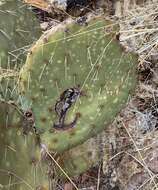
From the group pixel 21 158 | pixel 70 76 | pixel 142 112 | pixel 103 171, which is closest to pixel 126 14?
pixel 142 112

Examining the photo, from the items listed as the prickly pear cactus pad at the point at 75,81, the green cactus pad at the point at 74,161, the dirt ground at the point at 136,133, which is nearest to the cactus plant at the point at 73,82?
the prickly pear cactus pad at the point at 75,81

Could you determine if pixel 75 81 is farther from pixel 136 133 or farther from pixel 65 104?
pixel 136 133

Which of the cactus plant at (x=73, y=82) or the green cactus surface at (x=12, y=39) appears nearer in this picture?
the cactus plant at (x=73, y=82)

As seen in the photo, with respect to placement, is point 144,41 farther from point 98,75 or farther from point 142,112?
point 98,75

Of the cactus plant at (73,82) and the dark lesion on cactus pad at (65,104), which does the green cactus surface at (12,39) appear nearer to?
the cactus plant at (73,82)

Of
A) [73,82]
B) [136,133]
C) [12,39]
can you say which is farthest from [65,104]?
[136,133]

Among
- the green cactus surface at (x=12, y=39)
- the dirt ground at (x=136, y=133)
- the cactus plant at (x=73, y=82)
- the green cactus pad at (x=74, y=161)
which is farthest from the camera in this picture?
the dirt ground at (x=136, y=133)

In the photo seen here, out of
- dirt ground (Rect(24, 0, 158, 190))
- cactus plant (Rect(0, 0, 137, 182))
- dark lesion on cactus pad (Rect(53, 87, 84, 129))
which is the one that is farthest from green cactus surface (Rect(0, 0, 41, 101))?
dirt ground (Rect(24, 0, 158, 190))

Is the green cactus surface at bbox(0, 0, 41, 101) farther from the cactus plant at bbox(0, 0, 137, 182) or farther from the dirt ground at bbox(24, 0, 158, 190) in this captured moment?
the dirt ground at bbox(24, 0, 158, 190)
